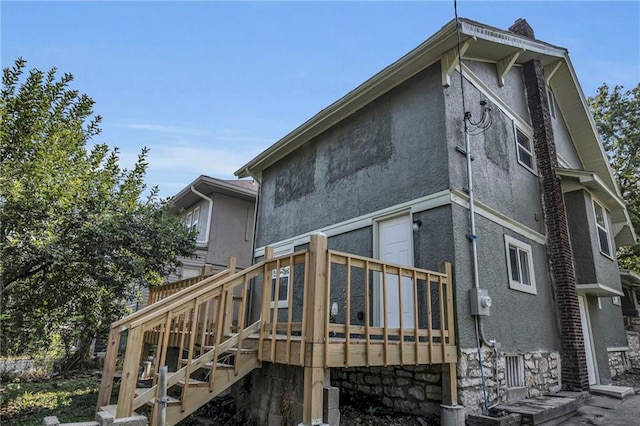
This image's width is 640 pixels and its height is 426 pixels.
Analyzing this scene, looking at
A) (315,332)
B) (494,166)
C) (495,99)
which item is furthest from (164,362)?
(495,99)

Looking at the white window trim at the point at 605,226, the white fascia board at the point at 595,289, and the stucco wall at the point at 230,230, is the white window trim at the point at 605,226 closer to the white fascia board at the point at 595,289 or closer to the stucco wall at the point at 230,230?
the white fascia board at the point at 595,289

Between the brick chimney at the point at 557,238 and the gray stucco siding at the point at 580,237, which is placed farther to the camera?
the gray stucco siding at the point at 580,237

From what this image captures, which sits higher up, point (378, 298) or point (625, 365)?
point (378, 298)

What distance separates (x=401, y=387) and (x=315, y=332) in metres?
2.51

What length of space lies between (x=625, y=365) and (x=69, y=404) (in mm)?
13468

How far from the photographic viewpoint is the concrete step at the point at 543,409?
4.84 m

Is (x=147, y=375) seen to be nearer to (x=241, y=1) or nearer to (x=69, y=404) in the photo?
(x=69, y=404)

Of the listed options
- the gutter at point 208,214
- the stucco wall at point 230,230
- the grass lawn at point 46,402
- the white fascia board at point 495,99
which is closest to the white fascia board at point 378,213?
the white fascia board at point 495,99

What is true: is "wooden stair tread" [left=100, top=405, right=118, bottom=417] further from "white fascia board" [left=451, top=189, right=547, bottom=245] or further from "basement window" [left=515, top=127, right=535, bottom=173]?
"basement window" [left=515, top=127, right=535, bottom=173]

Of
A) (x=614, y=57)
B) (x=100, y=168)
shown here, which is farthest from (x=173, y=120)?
(x=614, y=57)

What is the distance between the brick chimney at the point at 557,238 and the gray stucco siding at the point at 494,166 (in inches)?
9.3

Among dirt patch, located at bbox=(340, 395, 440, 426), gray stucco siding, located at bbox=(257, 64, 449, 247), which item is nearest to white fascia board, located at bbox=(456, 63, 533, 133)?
gray stucco siding, located at bbox=(257, 64, 449, 247)

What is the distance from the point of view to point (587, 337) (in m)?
8.36

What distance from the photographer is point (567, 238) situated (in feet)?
25.9
